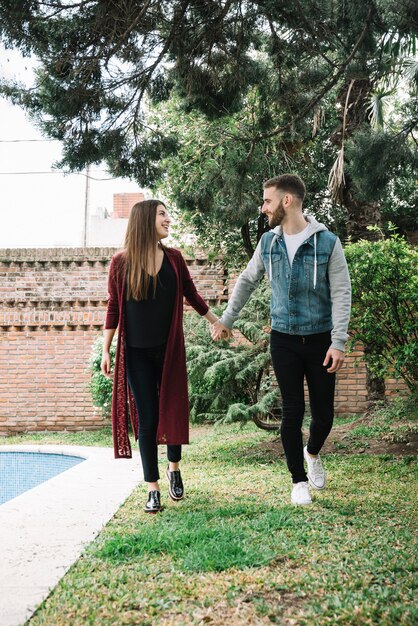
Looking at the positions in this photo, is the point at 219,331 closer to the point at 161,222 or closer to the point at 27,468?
the point at 161,222

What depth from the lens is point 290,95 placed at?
18.0ft

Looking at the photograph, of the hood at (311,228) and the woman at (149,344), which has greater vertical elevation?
the hood at (311,228)

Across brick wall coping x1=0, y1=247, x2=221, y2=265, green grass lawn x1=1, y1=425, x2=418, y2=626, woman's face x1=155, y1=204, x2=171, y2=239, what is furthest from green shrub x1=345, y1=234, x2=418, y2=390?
brick wall coping x1=0, y1=247, x2=221, y2=265

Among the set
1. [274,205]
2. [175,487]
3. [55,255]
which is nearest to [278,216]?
[274,205]

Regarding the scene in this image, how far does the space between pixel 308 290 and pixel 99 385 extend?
21.0ft

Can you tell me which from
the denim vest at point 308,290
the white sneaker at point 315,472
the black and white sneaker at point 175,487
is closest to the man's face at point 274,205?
the denim vest at point 308,290

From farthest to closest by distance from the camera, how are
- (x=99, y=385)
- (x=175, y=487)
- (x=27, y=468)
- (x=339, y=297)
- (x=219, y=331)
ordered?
(x=99, y=385)
(x=27, y=468)
(x=219, y=331)
(x=175, y=487)
(x=339, y=297)

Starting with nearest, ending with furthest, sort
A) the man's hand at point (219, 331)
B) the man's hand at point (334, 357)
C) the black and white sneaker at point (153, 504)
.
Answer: the man's hand at point (334, 357) → the black and white sneaker at point (153, 504) → the man's hand at point (219, 331)

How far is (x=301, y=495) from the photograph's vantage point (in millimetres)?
3787

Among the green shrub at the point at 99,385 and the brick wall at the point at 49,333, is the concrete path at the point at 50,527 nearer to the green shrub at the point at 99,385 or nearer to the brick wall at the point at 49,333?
the green shrub at the point at 99,385

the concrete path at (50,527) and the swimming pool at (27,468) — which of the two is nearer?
the concrete path at (50,527)

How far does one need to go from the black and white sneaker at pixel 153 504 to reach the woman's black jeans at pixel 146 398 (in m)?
0.08

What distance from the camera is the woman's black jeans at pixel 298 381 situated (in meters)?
3.79

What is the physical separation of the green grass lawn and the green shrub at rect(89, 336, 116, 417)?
5373 mm
